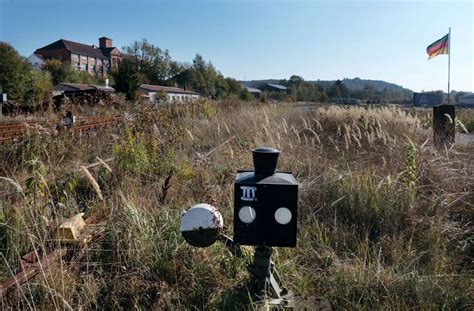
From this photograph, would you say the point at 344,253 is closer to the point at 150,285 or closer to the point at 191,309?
the point at 191,309

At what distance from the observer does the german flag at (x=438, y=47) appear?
1406 centimetres

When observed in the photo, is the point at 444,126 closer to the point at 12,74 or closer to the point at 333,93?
the point at 12,74

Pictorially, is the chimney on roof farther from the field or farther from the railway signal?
the railway signal

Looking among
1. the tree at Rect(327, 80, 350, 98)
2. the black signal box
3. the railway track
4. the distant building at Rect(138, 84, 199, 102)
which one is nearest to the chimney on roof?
the distant building at Rect(138, 84, 199, 102)

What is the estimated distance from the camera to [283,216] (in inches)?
63.2

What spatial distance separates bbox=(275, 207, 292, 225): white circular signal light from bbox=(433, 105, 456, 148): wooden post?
4.00m

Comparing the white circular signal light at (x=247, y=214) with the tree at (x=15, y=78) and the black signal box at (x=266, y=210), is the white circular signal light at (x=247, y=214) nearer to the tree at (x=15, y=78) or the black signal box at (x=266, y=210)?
the black signal box at (x=266, y=210)

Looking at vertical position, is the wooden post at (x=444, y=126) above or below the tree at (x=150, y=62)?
below

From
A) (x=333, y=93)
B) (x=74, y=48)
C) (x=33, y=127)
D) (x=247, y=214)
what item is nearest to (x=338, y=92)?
(x=333, y=93)

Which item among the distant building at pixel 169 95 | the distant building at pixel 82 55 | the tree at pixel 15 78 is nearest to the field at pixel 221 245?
the distant building at pixel 169 95

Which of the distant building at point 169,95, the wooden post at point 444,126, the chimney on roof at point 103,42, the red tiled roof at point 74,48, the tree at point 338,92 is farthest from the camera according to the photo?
the chimney on roof at point 103,42

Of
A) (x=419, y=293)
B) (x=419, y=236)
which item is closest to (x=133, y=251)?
(x=419, y=293)

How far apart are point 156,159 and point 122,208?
1.74m

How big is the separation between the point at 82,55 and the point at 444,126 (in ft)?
301
